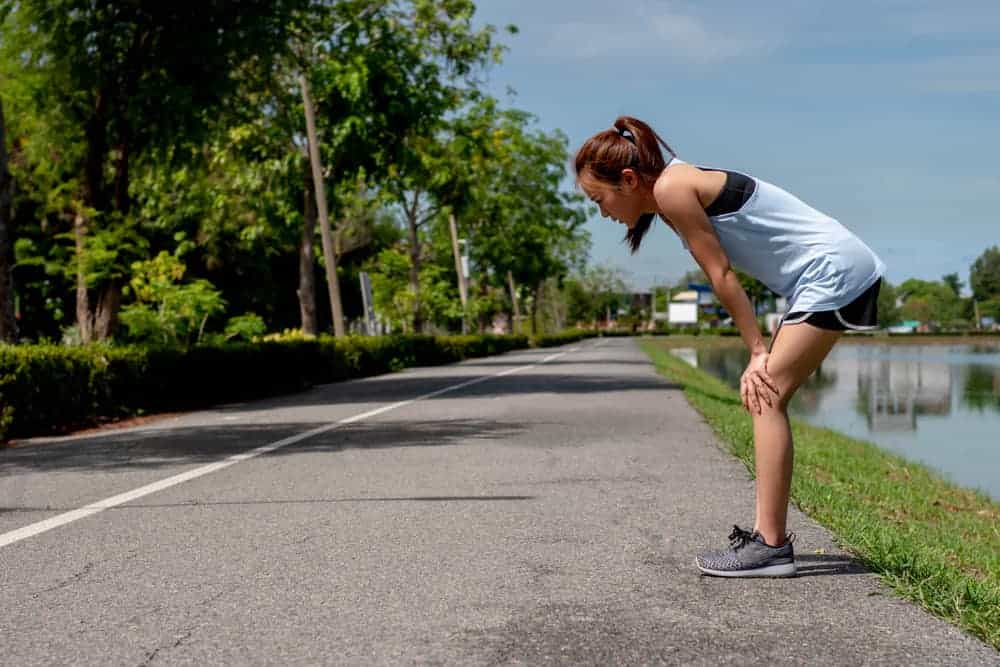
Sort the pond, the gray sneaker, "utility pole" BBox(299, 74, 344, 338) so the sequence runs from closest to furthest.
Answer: the gray sneaker → the pond → "utility pole" BBox(299, 74, 344, 338)

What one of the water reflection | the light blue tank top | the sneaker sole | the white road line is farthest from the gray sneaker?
the water reflection

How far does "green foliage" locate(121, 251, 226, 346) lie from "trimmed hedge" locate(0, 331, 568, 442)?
1.85 m

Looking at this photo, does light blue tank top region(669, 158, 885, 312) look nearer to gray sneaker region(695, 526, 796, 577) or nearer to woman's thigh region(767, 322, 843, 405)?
woman's thigh region(767, 322, 843, 405)

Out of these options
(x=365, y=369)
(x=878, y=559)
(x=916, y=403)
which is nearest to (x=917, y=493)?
(x=878, y=559)

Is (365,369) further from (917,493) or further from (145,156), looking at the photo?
(917,493)

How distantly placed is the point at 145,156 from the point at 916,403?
18104 mm

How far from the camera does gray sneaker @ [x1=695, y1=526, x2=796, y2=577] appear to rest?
4480 mm

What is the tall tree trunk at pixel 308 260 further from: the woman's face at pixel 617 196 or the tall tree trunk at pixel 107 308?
the woman's face at pixel 617 196

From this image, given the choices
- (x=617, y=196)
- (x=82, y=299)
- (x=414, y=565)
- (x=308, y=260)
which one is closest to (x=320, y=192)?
(x=308, y=260)

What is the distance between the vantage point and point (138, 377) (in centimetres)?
1502

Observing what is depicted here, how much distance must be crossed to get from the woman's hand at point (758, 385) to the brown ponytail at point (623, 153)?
31.2 inches

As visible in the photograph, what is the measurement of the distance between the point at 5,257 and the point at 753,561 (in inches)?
524

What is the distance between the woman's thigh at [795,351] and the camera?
430 centimetres

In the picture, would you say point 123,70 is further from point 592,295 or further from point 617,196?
point 592,295
